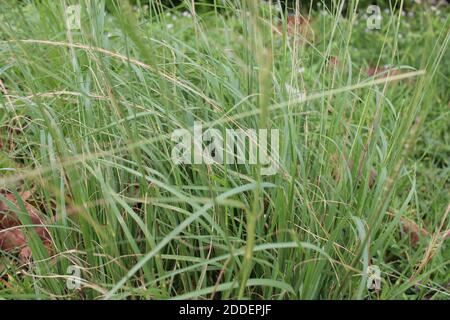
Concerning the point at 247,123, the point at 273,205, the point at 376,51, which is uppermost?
the point at 247,123

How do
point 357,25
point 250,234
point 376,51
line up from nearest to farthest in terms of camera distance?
point 250,234
point 376,51
point 357,25

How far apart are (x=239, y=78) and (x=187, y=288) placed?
63 cm

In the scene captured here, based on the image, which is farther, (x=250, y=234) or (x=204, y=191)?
(x=204, y=191)

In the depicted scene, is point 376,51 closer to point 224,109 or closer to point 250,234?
point 224,109

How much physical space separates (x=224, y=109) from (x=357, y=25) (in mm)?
2668

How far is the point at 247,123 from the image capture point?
1.74m

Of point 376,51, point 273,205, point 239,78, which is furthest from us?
point 376,51
